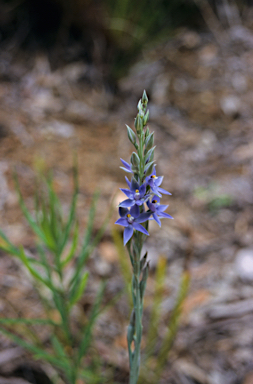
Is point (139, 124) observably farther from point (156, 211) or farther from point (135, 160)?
point (156, 211)

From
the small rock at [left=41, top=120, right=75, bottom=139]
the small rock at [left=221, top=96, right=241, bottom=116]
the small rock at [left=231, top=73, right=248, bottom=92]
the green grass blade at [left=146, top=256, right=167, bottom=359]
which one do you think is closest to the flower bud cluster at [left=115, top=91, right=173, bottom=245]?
the green grass blade at [left=146, top=256, right=167, bottom=359]

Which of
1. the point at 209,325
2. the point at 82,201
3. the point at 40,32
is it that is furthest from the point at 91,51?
the point at 209,325

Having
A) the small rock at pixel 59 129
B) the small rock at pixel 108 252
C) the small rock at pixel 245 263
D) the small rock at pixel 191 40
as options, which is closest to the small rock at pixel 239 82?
the small rock at pixel 191 40

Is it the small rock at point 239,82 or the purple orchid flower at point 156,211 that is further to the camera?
the small rock at point 239,82

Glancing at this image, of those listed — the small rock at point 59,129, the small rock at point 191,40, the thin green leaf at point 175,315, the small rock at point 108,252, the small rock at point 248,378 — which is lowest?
the small rock at point 248,378

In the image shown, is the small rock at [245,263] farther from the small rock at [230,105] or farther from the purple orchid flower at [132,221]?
the small rock at [230,105]

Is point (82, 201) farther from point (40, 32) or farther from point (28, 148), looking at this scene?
point (40, 32)

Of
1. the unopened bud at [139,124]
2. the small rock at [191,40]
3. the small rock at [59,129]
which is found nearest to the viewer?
the unopened bud at [139,124]
